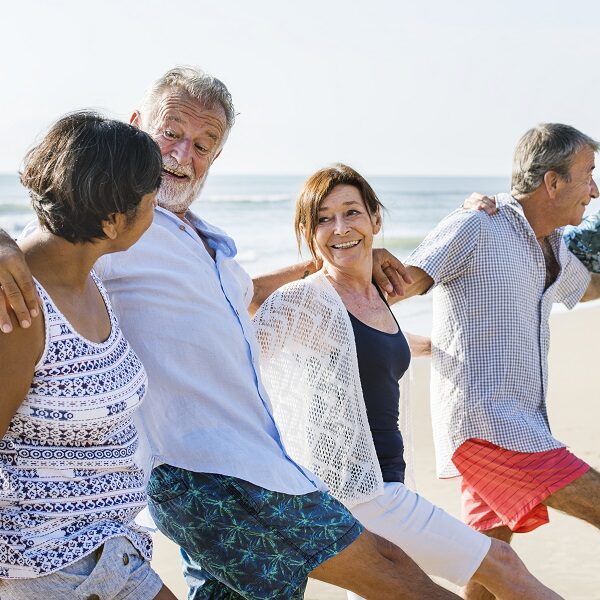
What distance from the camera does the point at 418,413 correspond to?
8.89 meters

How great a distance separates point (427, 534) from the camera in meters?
3.81

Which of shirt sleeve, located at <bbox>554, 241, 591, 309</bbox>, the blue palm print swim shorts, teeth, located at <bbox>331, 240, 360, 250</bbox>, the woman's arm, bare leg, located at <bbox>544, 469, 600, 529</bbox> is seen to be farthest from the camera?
shirt sleeve, located at <bbox>554, 241, 591, 309</bbox>

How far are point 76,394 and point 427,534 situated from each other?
1653 millimetres

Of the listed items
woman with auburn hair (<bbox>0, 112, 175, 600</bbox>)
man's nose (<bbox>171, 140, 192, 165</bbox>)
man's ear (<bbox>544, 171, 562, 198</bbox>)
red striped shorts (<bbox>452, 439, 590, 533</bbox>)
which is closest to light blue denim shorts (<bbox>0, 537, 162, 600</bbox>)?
woman with auburn hair (<bbox>0, 112, 175, 600</bbox>)

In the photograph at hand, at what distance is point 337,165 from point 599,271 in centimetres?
162

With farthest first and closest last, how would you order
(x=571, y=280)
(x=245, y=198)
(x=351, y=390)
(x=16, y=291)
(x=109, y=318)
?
(x=245, y=198) → (x=571, y=280) → (x=351, y=390) → (x=109, y=318) → (x=16, y=291)

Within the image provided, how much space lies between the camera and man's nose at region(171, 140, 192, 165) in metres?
3.59

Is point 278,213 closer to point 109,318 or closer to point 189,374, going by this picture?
point 189,374

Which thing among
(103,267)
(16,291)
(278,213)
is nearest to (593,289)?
(103,267)

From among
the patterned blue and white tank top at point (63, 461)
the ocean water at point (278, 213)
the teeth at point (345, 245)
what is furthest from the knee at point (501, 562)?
the ocean water at point (278, 213)

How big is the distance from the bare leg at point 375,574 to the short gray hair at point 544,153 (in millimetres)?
2198

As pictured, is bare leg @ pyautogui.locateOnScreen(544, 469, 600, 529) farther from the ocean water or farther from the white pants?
the ocean water

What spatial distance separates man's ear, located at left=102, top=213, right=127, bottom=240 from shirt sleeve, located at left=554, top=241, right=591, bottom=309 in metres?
Result: 2.72

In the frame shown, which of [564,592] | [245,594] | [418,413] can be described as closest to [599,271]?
[564,592]
